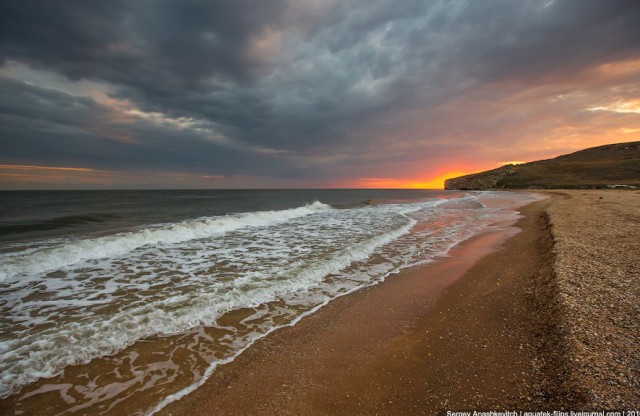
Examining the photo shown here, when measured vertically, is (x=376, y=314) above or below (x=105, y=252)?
below

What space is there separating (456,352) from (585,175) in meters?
99.1

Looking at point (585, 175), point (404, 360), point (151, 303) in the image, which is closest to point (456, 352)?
point (404, 360)

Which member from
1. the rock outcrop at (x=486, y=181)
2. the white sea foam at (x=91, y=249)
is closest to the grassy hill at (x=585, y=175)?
the rock outcrop at (x=486, y=181)

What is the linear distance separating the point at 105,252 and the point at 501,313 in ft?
48.5

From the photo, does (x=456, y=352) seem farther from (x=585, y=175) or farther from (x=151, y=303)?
(x=585, y=175)

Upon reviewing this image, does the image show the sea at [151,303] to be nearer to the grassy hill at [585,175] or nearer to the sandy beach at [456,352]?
the sandy beach at [456,352]

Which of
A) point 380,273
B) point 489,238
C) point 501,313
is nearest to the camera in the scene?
point 501,313

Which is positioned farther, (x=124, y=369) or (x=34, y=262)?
(x=34, y=262)

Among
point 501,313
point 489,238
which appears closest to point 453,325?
point 501,313

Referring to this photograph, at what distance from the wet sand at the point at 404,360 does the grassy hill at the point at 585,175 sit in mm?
73772

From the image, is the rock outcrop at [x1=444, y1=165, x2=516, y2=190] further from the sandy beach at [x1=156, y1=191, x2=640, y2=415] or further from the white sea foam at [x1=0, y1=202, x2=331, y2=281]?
the white sea foam at [x1=0, y1=202, x2=331, y2=281]

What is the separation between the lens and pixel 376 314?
5.95 m

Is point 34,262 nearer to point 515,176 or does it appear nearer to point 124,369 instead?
point 124,369

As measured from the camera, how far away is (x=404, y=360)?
13.9ft
